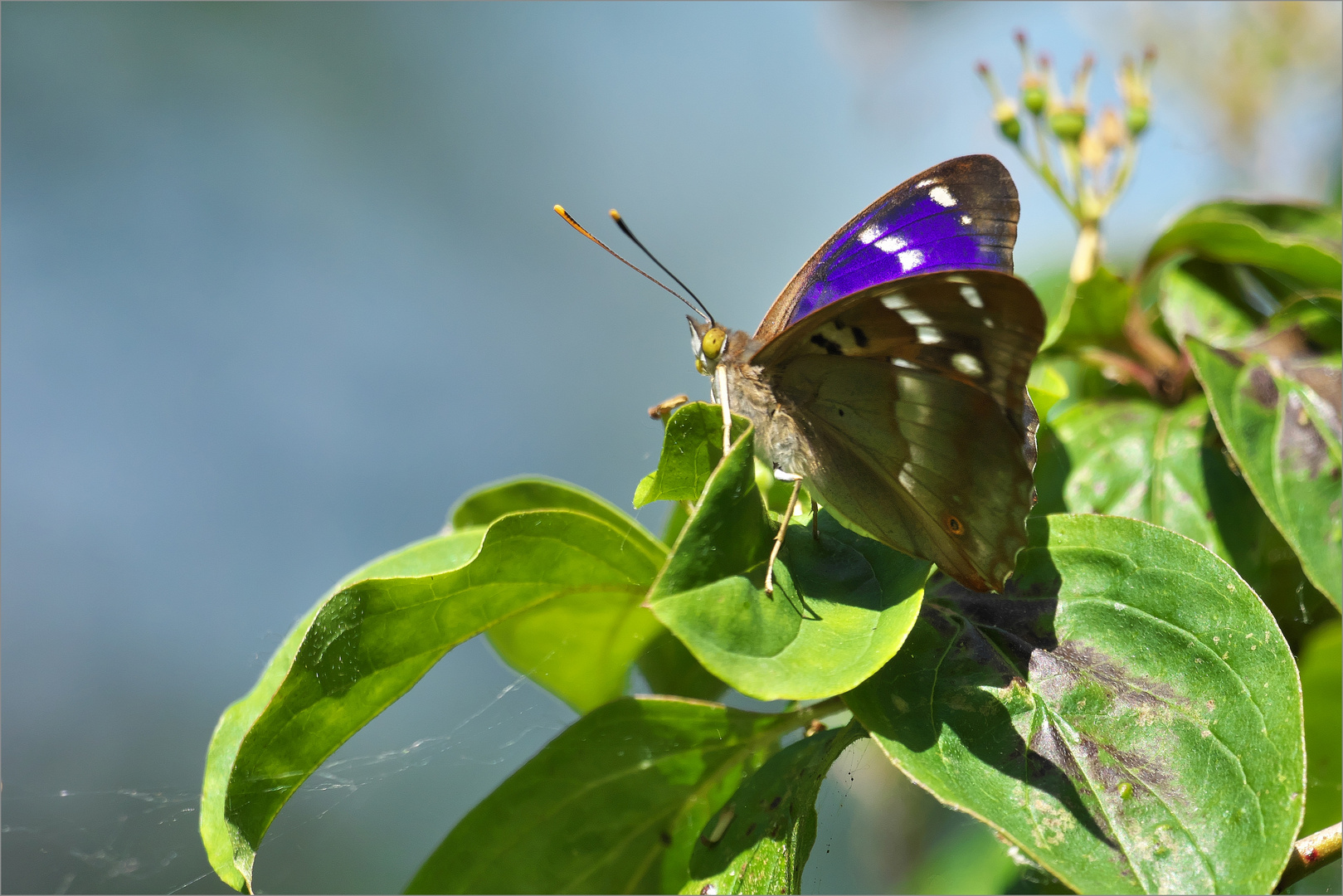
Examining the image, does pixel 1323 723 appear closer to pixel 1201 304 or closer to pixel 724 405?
pixel 1201 304

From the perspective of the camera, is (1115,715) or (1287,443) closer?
(1115,715)

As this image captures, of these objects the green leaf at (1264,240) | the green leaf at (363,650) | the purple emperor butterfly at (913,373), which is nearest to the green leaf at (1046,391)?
the purple emperor butterfly at (913,373)

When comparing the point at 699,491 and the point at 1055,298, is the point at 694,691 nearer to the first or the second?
the point at 699,491

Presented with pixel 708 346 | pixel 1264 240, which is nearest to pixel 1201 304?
pixel 1264 240

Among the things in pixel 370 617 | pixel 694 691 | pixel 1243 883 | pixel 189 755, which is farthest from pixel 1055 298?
pixel 189 755

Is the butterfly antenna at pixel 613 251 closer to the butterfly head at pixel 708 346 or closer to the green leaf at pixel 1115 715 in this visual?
the butterfly head at pixel 708 346

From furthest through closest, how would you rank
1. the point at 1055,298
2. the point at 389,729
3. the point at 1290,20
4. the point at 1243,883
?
the point at 1290,20, the point at 389,729, the point at 1055,298, the point at 1243,883
